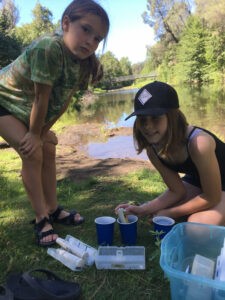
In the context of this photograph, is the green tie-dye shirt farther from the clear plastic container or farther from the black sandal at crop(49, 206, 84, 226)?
the clear plastic container

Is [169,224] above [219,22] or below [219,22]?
below

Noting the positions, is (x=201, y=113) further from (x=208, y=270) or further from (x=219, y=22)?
(x=219, y=22)

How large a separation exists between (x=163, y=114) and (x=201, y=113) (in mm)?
14241

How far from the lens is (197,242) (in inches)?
86.3

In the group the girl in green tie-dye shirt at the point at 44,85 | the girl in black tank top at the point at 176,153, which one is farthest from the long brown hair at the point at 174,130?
Answer: the girl in green tie-dye shirt at the point at 44,85

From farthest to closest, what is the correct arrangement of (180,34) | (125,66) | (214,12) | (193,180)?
(125,66) → (180,34) → (214,12) → (193,180)

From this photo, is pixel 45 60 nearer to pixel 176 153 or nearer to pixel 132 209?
pixel 176 153

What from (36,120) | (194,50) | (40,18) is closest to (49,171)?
(36,120)

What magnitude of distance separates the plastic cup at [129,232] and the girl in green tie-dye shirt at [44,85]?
509mm

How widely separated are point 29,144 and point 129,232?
930 mm

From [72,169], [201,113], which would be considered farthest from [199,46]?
[72,169]

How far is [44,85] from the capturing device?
2.44m

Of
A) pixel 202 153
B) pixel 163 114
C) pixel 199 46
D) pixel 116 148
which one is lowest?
pixel 116 148

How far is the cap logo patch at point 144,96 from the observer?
246 centimetres
